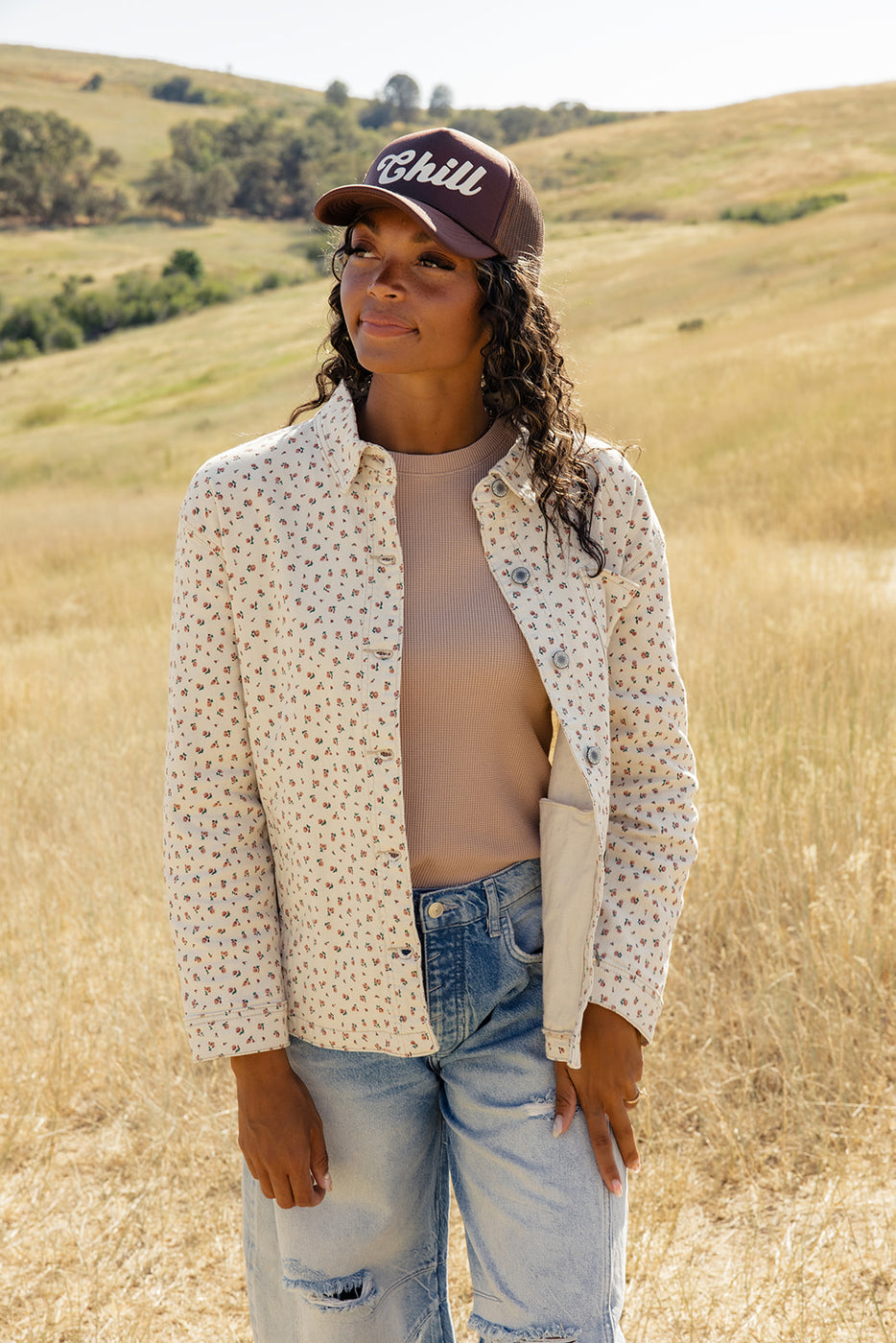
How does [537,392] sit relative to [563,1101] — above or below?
above

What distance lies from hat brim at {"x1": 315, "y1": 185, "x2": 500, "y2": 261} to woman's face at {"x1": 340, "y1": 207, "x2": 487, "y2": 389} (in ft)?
0.06

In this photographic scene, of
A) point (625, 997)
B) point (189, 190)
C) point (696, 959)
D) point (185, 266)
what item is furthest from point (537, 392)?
point (189, 190)

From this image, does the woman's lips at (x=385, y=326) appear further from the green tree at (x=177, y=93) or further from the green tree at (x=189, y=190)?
the green tree at (x=177, y=93)

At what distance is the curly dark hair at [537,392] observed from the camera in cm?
164

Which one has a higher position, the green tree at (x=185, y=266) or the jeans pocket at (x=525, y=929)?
the green tree at (x=185, y=266)

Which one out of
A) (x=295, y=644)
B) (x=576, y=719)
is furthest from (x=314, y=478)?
(x=576, y=719)

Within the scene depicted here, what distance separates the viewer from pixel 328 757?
1541mm

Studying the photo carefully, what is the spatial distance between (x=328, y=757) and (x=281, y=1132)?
510mm

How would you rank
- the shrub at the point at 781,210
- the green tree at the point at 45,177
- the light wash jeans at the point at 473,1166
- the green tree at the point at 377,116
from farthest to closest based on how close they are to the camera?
the green tree at the point at 377,116, the green tree at the point at 45,177, the shrub at the point at 781,210, the light wash jeans at the point at 473,1166

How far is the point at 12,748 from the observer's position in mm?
5648

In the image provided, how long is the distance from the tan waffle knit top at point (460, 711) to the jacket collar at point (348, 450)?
9 centimetres

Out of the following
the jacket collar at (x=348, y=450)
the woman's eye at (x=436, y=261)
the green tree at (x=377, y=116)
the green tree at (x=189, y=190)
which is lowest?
the jacket collar at (x=348, y=450)

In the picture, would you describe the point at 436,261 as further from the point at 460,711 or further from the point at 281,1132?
the point at 281,1132

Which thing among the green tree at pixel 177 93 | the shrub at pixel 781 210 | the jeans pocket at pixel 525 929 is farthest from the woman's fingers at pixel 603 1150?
the green tree at pixel 177 93
